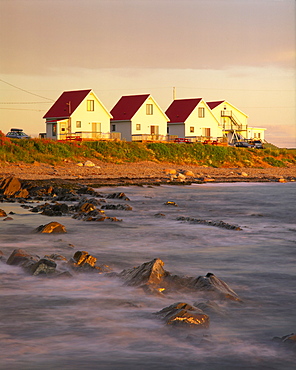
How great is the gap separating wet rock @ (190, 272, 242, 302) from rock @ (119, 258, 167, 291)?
0.48 meters

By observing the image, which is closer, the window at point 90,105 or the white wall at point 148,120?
the window at point 90,105

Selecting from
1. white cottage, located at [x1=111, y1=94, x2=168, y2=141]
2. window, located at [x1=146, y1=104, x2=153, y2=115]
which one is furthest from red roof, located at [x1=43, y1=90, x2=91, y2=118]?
window, located at [x1=146, y1=104, x2=153, y2=115]

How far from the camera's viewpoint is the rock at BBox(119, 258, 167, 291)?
23.4 ft

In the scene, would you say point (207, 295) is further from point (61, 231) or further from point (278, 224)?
point (278, 224)

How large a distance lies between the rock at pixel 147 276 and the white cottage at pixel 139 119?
179 feet

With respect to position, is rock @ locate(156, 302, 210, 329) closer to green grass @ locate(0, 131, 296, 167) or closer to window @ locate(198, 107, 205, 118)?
green grass @ locate(0, 131, 296, 167)

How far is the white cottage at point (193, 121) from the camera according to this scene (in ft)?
225

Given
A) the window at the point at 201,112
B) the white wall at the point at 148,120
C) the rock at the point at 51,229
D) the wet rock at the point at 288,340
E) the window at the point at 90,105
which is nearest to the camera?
the wet rock at the point at 288,340

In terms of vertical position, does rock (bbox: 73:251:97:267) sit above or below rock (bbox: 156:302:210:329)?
above

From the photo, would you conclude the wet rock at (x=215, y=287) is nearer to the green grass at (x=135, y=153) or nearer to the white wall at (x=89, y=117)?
the green grass at (x=135, y=153)

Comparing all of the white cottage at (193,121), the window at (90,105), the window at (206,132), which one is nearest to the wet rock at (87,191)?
the window at (90,105)

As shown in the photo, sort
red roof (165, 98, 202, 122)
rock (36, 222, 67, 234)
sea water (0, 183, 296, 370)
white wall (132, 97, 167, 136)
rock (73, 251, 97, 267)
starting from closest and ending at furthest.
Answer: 1. sea water (0, 183, 296, 370)
2. rock (73, 251, 97, 267)
3. rock (36, 222, 67, 234)
4. white wall (132, 97, 167, 136)
5. red roof (165, 98, 202, 122)

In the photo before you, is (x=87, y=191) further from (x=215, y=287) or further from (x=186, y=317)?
(x=186, y=317)

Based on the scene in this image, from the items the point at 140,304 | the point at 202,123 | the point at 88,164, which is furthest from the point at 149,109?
the point at 140,304
